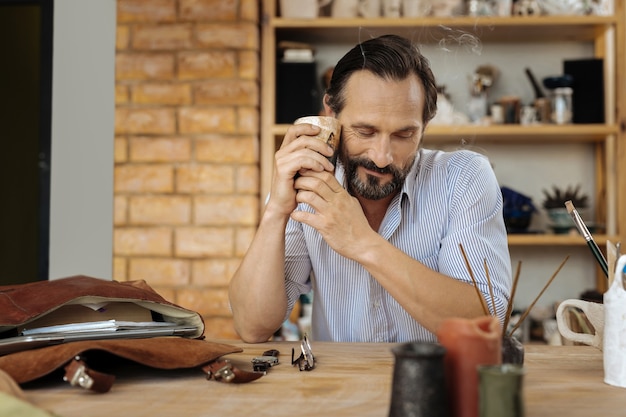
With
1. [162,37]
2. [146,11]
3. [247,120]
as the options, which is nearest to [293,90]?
[247,120]

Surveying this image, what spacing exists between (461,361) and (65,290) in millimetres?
698

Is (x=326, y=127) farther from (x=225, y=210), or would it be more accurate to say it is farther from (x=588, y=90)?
(x=588, y=90)

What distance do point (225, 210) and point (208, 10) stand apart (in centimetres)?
86

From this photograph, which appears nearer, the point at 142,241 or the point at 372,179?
the point at 372,179

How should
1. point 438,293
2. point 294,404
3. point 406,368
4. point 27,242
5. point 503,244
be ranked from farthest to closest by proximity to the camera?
point 27,242 < point 503,244 < point 438,293 < point 294,404 < point 406,368

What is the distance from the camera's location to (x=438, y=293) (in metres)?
1.41

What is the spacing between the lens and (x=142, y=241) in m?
2.99

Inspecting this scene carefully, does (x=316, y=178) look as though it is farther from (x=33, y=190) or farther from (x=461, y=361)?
(x=33, y=190)

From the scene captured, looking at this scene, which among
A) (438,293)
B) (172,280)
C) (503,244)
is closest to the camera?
(438,293)

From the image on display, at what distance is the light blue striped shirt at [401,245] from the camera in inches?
65.2

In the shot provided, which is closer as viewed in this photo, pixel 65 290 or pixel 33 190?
pixel 65 290

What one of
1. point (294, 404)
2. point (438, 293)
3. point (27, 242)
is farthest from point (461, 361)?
point (27, 242)

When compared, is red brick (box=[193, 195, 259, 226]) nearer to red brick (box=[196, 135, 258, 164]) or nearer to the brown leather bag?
red brick (box=[196, 135, 258, 164])

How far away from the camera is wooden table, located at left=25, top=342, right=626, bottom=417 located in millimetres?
890
